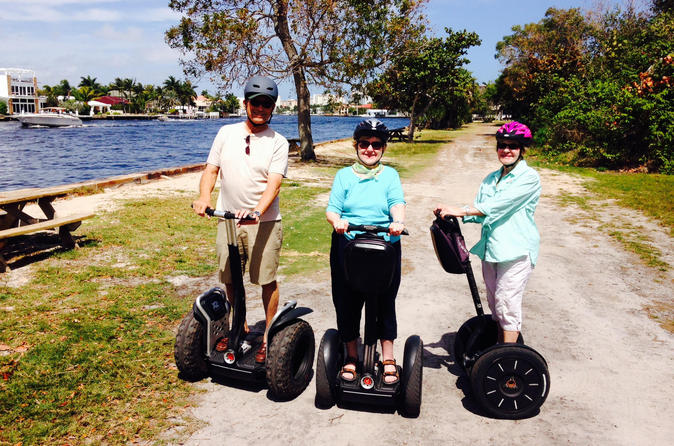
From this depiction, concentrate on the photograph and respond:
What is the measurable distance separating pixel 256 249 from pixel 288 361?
35.2 inches

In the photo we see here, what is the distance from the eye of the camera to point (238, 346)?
3645mm

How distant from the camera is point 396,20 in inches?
699

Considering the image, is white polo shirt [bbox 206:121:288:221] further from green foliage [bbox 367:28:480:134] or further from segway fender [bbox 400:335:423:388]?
green foliage [bbox 367:28:480:134]

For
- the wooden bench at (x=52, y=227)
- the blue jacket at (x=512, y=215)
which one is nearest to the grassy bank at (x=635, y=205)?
the blue jacket at (x=512, y=215)

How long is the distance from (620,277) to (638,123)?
12416 millimetres

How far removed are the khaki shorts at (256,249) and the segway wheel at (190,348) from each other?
42 cm

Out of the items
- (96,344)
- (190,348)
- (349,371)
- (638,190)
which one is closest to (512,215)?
(349,371)

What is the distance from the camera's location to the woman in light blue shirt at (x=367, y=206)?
3236 mm

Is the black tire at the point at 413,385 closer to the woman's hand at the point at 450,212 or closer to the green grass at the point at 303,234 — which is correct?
the woman's hand at the point at 450,212

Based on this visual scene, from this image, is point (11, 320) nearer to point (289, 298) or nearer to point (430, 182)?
point (289, 298)

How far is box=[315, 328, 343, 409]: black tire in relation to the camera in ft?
11.0

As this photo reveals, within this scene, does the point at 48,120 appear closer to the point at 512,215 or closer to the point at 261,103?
the point at 261,103

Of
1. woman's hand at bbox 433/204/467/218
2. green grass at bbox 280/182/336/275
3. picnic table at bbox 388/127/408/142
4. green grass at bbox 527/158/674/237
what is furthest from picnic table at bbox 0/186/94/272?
picnic table at bbox 388/127/408/142

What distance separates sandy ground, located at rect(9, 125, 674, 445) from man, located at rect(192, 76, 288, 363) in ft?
1.92
